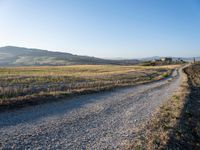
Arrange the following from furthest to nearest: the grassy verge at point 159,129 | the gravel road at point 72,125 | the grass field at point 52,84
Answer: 1. the grass field at point 52,84
2. the grassy verge at point 159,129
3. the gravel road at point 72,125

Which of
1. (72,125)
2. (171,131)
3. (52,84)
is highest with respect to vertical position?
(52,84)

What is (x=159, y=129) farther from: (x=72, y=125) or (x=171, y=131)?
(x=72, y=125)

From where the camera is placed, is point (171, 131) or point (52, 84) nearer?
point (171, 131)

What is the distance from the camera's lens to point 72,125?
12.9 meters

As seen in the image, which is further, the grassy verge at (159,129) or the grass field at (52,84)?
the grass field at (52,84)

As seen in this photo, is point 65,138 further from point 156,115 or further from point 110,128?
point 156,115

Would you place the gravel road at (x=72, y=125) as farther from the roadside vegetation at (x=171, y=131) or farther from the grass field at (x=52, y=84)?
the grass field at (x=52, y=84)

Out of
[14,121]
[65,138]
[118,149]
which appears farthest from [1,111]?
[118,149]

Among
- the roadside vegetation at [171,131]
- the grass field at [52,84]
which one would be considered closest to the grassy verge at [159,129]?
the roadside vegetation at [171,131]

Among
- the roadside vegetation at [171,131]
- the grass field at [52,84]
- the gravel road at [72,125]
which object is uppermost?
the grass field at [52,84]

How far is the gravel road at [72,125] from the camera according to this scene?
1029cm

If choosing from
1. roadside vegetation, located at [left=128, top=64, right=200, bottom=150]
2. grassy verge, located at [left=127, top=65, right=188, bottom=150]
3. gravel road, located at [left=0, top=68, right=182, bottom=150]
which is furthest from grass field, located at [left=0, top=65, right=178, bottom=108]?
roadside vegetation, located at [left=128, top=64, right=200, bottom=150]

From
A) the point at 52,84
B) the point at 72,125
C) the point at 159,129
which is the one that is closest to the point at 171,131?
the point at 159,129

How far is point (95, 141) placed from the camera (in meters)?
10.8
